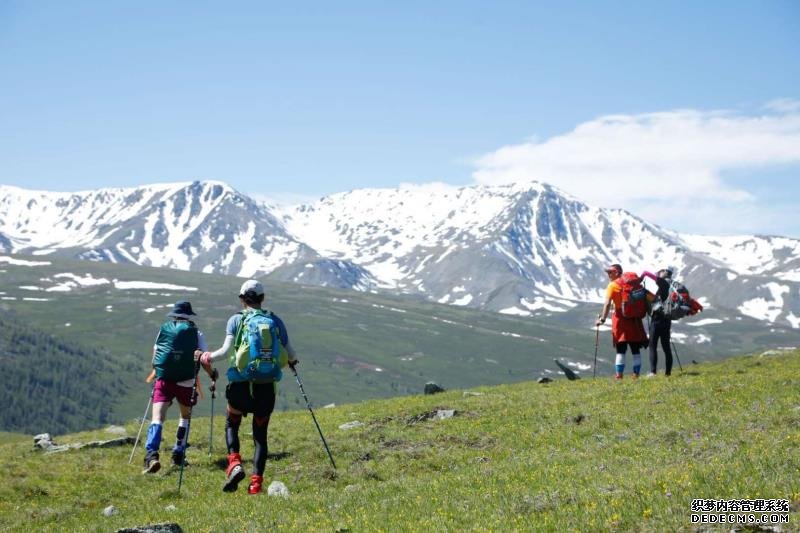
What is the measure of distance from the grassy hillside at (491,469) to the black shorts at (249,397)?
6.11 feet

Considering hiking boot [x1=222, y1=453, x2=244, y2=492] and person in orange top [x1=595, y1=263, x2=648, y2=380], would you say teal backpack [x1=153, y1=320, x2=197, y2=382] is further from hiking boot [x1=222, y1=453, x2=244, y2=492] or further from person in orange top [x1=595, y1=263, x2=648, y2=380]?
person in orange top [x1=595, y1=263, x2=648, y2=380]

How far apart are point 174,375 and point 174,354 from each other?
58cm

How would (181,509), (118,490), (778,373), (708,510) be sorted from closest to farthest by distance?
1. (708,510)
2. (181,509)
3. (118,490)
4. (778,373)

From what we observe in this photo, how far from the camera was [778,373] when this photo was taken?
27.0m

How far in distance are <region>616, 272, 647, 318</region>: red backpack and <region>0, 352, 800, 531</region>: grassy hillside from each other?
2.74 meters

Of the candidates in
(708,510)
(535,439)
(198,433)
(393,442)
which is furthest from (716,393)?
(198,433)

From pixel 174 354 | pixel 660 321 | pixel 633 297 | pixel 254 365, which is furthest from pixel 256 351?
pixel 660 321

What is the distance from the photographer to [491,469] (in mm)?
16766

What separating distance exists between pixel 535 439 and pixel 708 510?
32.4 feet

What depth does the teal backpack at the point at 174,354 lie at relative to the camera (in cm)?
2025

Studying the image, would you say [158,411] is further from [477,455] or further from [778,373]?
[778,373]

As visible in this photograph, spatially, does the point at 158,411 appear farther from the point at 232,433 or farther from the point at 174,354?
the point at 232,433

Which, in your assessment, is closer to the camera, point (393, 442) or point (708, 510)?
point (708, 510)

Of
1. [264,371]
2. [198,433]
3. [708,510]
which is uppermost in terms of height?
[264,371]
